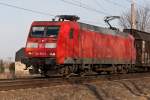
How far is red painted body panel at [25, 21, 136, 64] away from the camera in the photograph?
2381 cm

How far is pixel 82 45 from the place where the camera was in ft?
85.1

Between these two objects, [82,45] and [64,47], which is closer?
[64,47]

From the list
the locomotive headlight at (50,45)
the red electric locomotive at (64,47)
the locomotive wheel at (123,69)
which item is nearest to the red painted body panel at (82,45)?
the red electric locomotive at (64,47)

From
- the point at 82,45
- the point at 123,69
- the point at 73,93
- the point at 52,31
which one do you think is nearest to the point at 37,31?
the point at 52,31

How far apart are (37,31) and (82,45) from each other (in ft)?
9.71

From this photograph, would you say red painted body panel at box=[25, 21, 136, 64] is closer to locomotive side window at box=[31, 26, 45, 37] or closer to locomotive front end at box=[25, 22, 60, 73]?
locomotive front end at box=[25, 22, 60, 73]

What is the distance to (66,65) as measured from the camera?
24.1 m

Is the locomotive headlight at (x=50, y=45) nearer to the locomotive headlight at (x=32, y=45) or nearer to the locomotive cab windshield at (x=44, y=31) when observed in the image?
the locomotive cab windshield at (x=44, y=31)

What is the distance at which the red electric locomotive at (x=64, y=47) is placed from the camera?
23538 millimetres

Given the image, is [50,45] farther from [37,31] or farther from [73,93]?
[73,93]

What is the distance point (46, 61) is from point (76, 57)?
2.43 meters

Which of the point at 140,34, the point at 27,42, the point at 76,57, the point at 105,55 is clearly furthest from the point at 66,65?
the point at 140,34

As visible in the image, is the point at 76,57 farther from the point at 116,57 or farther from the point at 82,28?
the point at 116,57

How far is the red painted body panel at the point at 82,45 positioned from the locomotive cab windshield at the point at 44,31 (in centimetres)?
23
